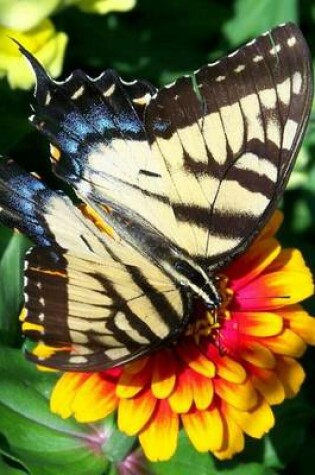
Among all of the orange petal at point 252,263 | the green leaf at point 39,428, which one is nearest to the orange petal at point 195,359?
the orange petal at point 252,263

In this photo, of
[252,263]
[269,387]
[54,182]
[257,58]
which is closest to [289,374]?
[269,387]

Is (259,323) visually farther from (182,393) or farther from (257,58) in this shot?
(257,58)

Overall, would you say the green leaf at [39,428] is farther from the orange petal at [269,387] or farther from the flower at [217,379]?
the orange petal at [269,387]

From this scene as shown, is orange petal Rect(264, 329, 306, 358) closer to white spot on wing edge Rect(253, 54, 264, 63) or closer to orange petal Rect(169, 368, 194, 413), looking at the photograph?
orange petal Rect(169, 368, 194, 413)

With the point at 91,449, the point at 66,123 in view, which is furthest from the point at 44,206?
the point at 91,449

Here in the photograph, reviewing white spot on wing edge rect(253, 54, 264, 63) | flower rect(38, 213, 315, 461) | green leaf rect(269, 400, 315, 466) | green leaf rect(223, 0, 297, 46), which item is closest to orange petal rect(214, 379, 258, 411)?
flower rect(38, 213, 315, 461)

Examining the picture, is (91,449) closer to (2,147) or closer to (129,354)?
(129,354)
